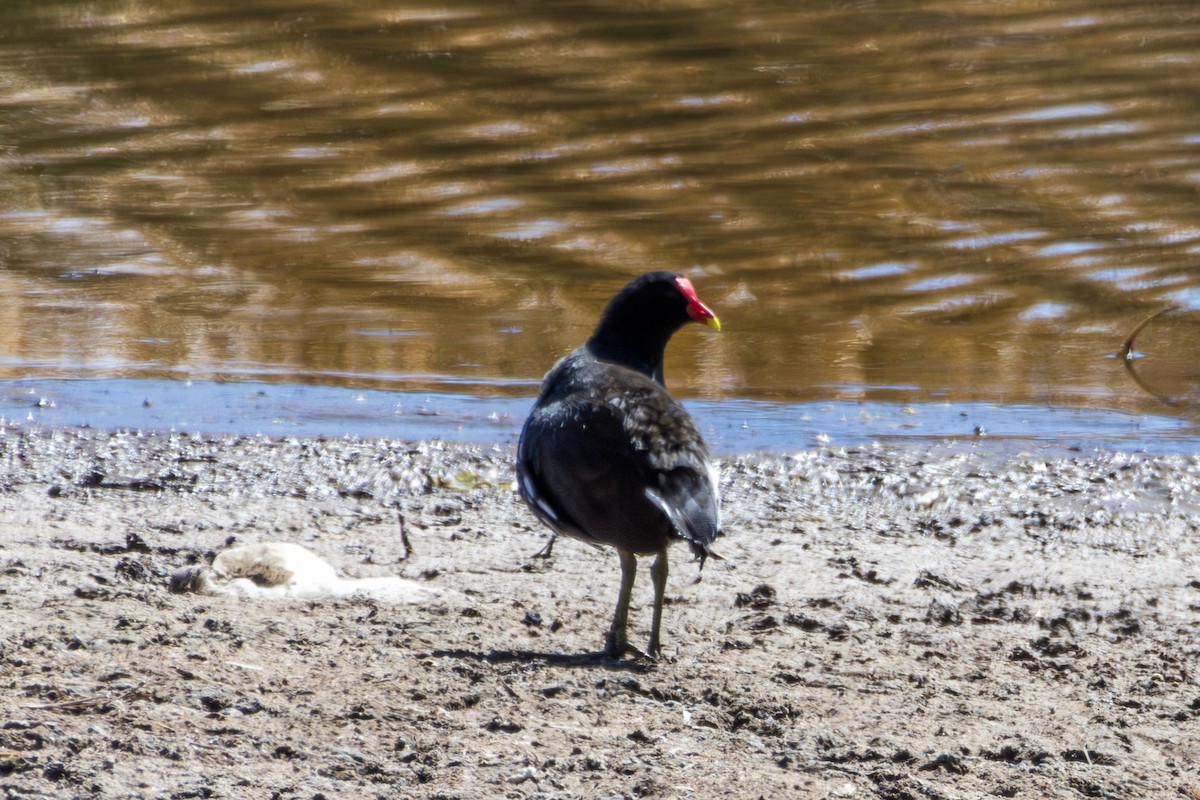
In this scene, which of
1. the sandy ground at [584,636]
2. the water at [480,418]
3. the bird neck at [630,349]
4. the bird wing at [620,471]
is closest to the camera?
the sandy ground at [584,636]

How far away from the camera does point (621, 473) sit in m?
3.96

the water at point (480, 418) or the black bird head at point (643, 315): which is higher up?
the black bird head at point (643, 315)

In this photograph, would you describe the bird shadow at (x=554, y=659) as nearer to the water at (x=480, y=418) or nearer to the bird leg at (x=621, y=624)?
the bird leg at (x=621, y=624)

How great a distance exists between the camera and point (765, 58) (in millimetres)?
13148

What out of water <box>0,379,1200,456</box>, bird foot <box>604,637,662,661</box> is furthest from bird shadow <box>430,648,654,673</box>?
water <box>0,379,1200,456</box>

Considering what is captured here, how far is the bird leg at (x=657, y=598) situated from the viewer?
13.6ft

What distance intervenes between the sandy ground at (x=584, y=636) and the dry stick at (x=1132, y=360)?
0.96 metres

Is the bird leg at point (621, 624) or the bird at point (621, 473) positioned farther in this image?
the bird leg at point (621, 624)

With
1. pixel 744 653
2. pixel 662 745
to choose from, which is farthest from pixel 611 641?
pixel 662 745

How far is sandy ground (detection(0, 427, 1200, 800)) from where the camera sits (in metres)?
3.29

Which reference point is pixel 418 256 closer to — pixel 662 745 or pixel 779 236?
pixel 779 236

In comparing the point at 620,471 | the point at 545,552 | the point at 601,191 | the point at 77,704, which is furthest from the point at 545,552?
the point at 601,191

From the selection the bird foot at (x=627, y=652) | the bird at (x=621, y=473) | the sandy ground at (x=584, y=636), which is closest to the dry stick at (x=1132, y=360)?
the sandy ground at (x=584, y=636)

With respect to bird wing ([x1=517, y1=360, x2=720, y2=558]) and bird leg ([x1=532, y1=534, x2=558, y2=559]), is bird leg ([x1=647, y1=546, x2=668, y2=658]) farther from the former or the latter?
bird leg ([x1=532, y1=534, x2=558, y2=559])
